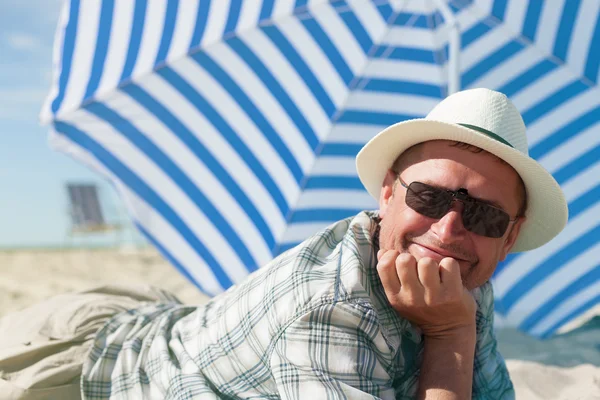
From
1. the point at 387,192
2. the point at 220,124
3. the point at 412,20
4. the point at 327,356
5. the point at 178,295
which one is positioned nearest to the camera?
the point at 327,356

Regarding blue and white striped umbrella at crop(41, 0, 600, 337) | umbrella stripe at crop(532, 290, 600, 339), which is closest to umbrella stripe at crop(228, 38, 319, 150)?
blue and white striped umbrella at crop(41, 0, 600, 337)

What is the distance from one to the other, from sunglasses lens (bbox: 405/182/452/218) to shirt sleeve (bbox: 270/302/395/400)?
0.35 meters

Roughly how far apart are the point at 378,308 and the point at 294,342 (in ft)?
0.97

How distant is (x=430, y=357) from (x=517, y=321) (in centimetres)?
282

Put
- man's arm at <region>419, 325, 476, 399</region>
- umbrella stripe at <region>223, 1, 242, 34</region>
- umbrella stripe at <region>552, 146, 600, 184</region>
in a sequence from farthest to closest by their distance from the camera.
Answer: umbrella stripe at <region>552, 146, 600, 184</region> → umbrella stripe at <region>223, 1, 242, 34</region> → man's arm at <region>419, 325, 476, 399</region>

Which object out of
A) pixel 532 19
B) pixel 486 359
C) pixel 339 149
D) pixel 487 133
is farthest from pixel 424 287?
pixel 532 19

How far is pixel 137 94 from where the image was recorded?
154 inches

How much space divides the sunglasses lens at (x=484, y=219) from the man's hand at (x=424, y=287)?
0.17m

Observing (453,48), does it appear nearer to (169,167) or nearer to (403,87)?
(403,87)

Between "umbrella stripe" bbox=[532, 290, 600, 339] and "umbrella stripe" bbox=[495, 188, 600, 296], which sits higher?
"umbrella stripe" bbox=[495, 188, 600, 296]

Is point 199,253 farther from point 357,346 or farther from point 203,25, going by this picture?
point 357,346

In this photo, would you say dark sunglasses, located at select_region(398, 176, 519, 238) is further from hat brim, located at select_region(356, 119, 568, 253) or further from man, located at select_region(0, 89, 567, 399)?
hat brim, located at select_region(356, 119, 568, 253)

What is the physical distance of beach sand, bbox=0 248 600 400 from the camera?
3.32 metres

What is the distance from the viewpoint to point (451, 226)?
1.86m
